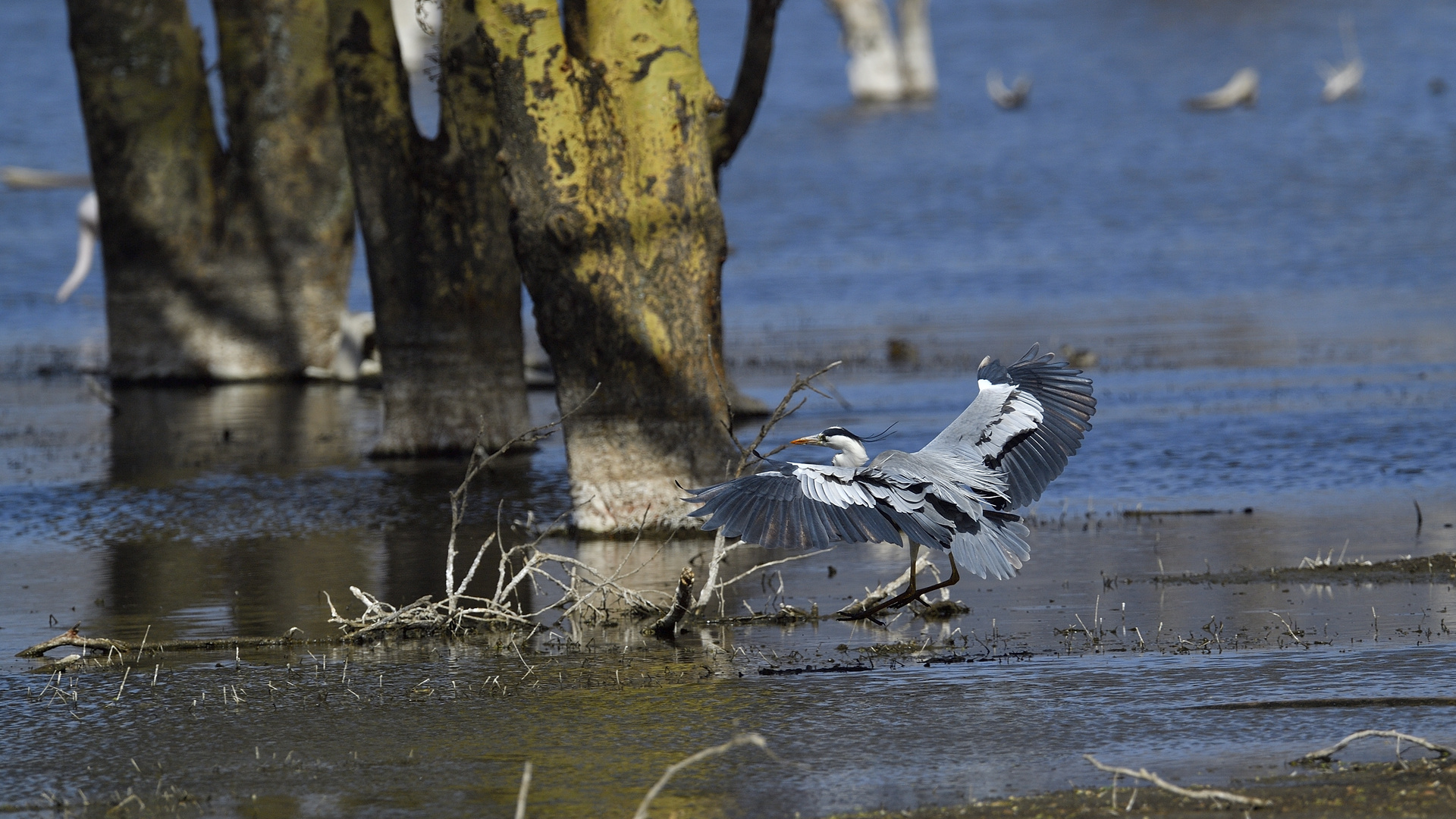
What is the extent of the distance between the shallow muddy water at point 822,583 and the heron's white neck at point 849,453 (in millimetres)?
672

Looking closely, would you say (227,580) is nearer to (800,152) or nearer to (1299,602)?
(1299,602)

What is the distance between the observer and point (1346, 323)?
18.4 meters

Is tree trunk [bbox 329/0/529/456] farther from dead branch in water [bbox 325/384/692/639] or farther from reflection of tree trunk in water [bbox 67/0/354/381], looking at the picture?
reflection of tree trunk in water [bbox 67/0/354/381]

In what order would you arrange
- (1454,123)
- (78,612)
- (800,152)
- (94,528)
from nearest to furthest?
(78,612)
(94,528)
(1454,123)
(800,152)

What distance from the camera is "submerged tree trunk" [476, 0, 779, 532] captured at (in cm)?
858

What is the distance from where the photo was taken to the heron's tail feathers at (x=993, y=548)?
6254 millimetres

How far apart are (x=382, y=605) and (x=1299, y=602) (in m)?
3.41

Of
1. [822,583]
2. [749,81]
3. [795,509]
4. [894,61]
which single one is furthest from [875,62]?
[795,509]

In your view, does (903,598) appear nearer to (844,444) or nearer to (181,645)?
(844,444)

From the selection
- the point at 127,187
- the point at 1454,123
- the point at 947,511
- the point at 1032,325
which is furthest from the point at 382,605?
the point at 1454,123

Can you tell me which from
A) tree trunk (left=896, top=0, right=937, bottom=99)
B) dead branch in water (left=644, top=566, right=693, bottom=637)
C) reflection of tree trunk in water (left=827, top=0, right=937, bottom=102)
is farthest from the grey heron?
tree trunk (left=896, top=0, right=937, bottom=99)

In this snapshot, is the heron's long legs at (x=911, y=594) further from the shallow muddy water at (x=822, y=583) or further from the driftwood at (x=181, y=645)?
the driftwood at (x=181, y=645)

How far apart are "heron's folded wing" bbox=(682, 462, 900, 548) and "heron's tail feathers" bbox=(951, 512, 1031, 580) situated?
20.5 inches

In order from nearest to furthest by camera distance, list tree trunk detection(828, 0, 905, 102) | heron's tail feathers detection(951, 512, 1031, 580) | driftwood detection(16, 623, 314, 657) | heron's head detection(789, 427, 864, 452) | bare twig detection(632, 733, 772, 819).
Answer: bare twig detection(632, 733, 772, 819)
heron's tail feathers detection(951, 512, 1031, 580)
heron's head detection(789, 427, 864, 452)
driftwood detection(16, 623, 314, 657)
tree trunk detection(828, 0, 905, 102)
